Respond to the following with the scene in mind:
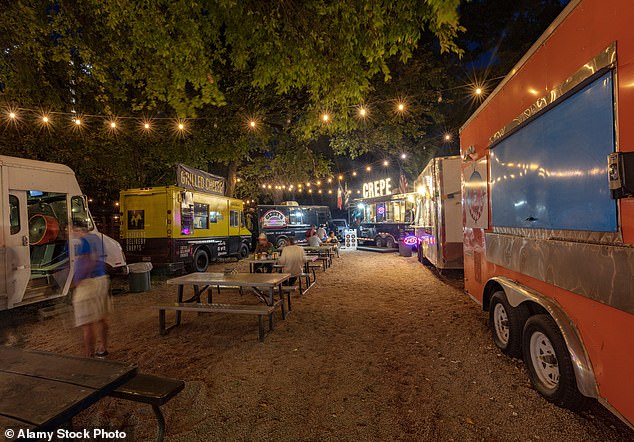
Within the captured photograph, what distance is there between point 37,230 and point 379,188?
2451 centimetres

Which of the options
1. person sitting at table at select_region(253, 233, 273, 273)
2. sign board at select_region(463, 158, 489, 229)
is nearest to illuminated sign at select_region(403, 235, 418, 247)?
person sitting at table at select_region(253, 233, 273, 273)

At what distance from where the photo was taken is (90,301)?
13.2 ft

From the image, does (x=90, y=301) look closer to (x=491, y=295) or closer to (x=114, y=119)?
(x=491, y=295)

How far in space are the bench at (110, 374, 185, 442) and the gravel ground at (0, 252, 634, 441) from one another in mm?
400

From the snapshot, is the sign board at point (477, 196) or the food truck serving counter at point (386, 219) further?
the food truck serving counter at point (386, 219)

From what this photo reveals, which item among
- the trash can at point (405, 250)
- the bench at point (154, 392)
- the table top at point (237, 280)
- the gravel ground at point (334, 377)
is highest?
the table top at point (237, 280)

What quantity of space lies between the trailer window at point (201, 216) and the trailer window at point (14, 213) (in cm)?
523

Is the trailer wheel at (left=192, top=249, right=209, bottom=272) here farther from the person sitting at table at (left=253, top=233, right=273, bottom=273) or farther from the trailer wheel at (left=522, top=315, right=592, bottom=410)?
the trailer wheel at (left=522, top=315, right=592, bottom=410)

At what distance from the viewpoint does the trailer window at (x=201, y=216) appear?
1095cm

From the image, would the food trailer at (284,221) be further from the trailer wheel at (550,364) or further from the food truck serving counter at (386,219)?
the trailer wheel at (550,364)

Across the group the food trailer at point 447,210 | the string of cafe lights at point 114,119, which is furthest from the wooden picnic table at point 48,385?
the food trailer at point 447,210

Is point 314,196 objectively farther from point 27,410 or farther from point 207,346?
point 27,410

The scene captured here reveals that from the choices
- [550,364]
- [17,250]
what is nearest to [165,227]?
[17,250]

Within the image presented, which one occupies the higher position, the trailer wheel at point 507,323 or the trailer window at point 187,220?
the trailer window at point 187,220
